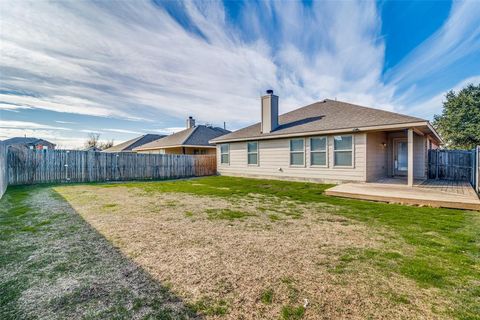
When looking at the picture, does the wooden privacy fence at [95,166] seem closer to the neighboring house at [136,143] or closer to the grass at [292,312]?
the grass at [292,312]

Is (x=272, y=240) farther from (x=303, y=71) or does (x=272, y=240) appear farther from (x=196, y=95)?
(x=196, y=95)

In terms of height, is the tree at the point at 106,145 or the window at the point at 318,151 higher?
the tree at the point at 106,145

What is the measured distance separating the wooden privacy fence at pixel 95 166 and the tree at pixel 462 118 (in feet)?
83.6

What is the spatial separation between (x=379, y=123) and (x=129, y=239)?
908 cm

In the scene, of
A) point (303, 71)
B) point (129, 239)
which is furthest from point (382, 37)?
point (129, 239)

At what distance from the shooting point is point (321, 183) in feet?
33.6

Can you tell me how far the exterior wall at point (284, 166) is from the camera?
9250 mm

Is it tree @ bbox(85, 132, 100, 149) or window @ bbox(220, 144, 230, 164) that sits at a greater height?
tree @ bbox(85, 132, 100, 149)

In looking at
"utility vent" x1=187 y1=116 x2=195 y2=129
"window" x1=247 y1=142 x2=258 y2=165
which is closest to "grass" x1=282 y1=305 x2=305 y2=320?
"window" x1=247 y1=142 x2=258 y2=165

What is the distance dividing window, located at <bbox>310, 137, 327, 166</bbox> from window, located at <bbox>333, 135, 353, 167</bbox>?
0.45 m

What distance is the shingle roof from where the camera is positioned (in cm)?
898

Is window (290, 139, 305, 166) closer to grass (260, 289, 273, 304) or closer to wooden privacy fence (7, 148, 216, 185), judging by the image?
wooden privacy fence (7, 148, 216, 185)

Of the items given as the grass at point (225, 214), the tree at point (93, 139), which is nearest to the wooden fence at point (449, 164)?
the grass at point (225, 214)

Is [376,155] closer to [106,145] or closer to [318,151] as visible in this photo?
[318,151]
